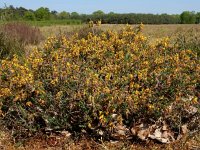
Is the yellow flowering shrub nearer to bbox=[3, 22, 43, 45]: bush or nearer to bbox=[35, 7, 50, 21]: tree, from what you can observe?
bbox=[3, 22, 43, 45]: bush

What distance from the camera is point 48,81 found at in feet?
13.8

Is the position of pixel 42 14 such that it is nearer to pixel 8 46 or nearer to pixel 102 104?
pixel 8 46

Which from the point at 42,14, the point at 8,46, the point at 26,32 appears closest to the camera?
the point at 8,46

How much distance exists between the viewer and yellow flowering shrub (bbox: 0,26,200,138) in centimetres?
376

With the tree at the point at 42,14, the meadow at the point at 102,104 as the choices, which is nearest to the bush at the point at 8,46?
the meadow at the point at 102,104

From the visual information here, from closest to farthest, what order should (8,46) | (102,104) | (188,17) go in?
(102,104), (8,46), (188,17)

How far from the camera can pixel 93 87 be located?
12.7ft

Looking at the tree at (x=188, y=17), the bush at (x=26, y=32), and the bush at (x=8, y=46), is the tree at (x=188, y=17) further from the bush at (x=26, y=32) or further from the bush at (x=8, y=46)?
the bush at (x=8, y=46)

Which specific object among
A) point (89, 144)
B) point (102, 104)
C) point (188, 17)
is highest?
point (102, 104)

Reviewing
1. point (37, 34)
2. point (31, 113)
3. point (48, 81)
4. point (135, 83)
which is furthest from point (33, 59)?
point (37, 34)

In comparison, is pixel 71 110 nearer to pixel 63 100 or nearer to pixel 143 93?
pixel 63 100

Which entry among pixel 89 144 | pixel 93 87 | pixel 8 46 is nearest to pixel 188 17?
pixel 8 46

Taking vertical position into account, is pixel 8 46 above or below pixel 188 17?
above

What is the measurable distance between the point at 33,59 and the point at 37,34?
9546 millimetres
